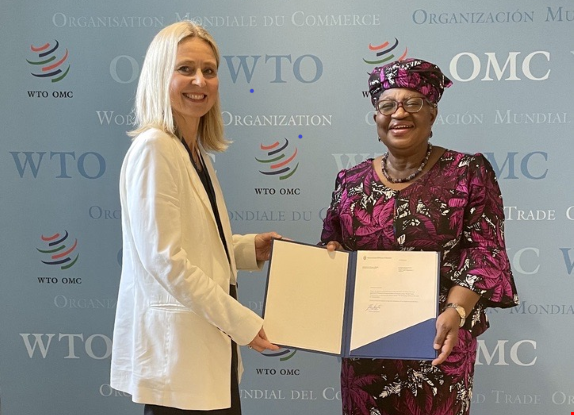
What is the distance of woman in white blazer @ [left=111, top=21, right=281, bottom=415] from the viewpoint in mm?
1782

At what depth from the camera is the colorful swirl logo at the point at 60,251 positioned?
306 cm

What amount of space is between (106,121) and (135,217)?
4.40ft

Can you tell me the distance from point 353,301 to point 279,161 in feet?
3.74

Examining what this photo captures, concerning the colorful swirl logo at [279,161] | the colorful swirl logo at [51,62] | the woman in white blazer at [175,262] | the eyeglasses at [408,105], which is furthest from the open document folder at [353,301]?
the colorful swirl logo at [51,62]

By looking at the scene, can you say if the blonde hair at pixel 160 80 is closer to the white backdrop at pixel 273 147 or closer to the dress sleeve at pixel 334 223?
the dress sleeve at pixel 334 223

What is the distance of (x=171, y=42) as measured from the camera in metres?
1.91

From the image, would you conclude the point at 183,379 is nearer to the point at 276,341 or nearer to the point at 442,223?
the point at 276,341

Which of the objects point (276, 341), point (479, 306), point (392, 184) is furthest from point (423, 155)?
point (276, 341)

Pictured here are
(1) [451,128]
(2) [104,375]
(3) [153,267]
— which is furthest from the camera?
(2) [104,375]

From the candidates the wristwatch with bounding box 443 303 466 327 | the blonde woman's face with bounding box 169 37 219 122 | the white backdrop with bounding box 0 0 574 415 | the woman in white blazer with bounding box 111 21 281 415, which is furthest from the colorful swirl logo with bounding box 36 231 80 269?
the wristwatch with bounding box 443 303 466 327

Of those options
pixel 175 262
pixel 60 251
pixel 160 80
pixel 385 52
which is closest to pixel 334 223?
pixel 175 262

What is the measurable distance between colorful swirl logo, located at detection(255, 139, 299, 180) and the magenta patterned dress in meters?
0.97

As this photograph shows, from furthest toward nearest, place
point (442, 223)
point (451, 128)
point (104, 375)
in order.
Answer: point (104, 375) < point (451, 128) < point (442, 223)
